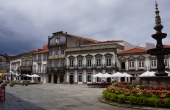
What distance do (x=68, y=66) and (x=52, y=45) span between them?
A: 9.01 m

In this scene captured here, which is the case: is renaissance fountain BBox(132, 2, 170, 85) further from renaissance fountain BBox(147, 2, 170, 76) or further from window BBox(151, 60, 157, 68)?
window BBox(151, 60, 157, 68)

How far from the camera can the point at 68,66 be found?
4669 centimetres

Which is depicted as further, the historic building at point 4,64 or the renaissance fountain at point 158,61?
the historic building at point 4,64

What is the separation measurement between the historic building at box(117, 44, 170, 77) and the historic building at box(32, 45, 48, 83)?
23116mm

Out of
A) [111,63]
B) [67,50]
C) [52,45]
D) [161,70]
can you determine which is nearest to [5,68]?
[52,45]

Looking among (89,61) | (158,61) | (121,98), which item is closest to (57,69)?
(89,61)

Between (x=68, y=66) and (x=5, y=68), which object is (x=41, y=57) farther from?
(x=5, y=68)

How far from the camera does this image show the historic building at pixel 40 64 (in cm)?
5282

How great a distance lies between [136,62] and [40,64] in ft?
96.0

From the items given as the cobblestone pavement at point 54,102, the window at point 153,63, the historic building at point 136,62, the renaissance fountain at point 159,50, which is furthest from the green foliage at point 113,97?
the window at point 153,63

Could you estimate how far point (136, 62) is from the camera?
124ft

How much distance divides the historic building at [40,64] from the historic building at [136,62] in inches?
910

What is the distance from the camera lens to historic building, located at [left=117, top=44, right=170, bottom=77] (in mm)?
36125

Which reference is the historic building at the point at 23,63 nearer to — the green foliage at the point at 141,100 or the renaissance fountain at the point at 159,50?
the renaissance fountain at the point at 159,50
